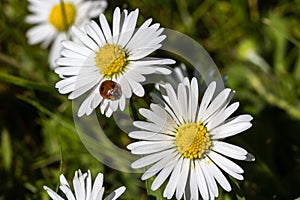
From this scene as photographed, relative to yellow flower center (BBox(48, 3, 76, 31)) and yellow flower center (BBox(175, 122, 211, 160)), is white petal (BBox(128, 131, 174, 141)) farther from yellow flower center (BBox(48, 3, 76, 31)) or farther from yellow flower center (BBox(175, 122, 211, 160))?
yellow flower center (BBox(48, 3, 76, 31))

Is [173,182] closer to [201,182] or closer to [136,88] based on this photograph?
[201,182]

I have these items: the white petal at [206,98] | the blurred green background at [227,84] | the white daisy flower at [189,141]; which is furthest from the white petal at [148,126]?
the blurred green background at [227,84]

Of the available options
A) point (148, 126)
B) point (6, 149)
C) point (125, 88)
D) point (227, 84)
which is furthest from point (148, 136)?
point (6, 149)

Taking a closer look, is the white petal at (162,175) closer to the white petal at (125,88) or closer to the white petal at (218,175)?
the white petal at (218,175)

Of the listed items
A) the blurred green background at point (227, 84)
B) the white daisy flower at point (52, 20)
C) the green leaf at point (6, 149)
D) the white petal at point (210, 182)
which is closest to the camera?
the white petal at point (210, 182)

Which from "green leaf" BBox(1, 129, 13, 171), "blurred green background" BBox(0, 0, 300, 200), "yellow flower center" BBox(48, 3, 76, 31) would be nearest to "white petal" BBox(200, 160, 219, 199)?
"blurred green background" BBox(0, 0, 300, 200)
